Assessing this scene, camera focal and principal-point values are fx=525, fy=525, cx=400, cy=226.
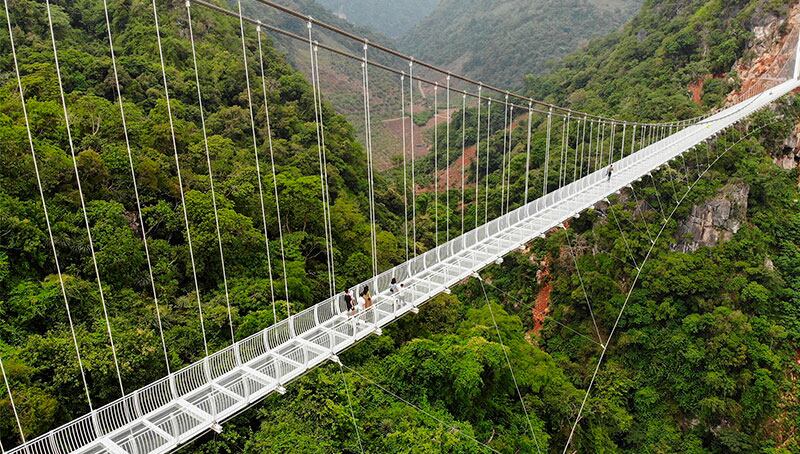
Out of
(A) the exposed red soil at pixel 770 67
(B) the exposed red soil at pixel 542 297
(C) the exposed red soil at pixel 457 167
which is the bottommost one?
(C) the exposed red soil at pixel 457 167

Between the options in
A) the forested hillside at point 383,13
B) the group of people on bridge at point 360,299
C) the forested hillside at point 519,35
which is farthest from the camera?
the forested hillside at point 383,13

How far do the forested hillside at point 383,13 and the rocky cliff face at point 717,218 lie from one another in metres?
148

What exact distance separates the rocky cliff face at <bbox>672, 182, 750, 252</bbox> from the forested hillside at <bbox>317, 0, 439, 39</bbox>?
147810mm

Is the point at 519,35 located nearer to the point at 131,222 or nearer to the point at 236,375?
the point at 131,222

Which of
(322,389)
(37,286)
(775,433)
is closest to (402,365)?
(322,389)

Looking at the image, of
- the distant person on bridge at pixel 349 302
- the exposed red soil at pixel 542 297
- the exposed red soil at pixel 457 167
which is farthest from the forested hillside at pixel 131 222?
the exposed red soil at pixel 457 167

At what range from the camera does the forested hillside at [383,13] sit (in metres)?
163

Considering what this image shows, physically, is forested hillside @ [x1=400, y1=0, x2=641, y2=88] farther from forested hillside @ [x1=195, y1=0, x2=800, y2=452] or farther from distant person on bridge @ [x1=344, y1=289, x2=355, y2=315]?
distant person on bridge @ [x1=344, y1=289, x2=355, y2=315]

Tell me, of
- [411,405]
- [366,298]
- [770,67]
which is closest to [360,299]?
[366,298]

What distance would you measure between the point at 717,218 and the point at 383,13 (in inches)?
6546

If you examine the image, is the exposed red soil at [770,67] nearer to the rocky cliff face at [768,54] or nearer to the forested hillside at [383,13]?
the rocky cliff face at [768,54]

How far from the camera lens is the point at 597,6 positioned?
98188 mm

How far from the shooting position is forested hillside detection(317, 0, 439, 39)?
534 ft

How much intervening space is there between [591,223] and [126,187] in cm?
1961
